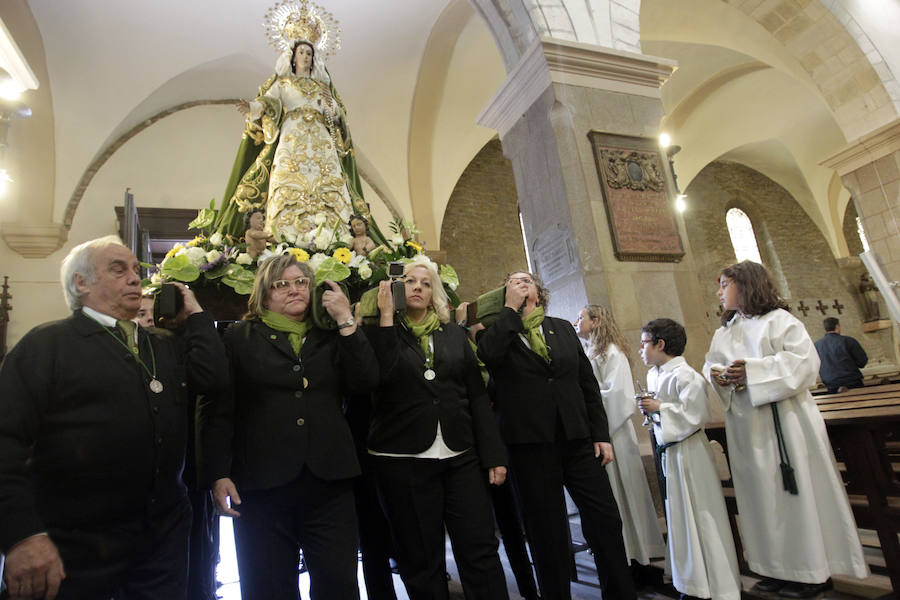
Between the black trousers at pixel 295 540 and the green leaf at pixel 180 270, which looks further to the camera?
the green leaf at pixel 180 270

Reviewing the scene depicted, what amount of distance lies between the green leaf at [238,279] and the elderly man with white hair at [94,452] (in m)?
0.97

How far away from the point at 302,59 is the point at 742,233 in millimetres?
14251

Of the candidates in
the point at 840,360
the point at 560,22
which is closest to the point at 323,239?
the point at 560,22

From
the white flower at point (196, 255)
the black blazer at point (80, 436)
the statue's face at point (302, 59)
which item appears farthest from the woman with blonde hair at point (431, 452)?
the statue's face at point (302, 59)

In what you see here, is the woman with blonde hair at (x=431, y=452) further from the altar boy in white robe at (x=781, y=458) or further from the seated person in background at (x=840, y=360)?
the seated person in background at (x=840, y=360)

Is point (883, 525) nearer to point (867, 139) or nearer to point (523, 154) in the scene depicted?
point (523, 154)

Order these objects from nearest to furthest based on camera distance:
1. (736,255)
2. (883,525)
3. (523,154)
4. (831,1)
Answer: (883,525)
(523,154)
(831,1)
(736,255)

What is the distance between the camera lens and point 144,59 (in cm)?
818

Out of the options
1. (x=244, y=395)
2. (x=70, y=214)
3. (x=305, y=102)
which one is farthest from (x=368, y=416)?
(x=70, y=214)

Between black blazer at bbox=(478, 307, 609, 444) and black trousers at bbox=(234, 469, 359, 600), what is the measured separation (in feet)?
2.96

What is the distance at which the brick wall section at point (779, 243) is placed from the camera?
14.3 m

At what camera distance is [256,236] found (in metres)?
3.23

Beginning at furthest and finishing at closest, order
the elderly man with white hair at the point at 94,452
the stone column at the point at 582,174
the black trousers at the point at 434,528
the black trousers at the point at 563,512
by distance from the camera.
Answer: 1. the stone column at the point at 582,174
2. the black trousers at the point at 563,512
3. the black trousers at the point at 434,528
4. the elderly man with white hair at the point at 94,452

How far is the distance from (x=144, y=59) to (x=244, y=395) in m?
8.21
